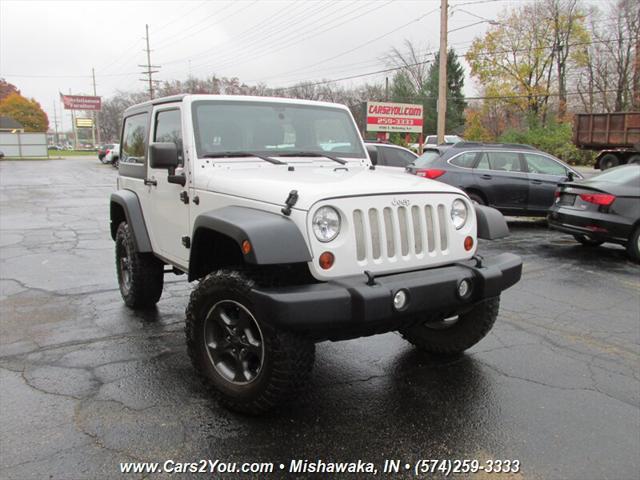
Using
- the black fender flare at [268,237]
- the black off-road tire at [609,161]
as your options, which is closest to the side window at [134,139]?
the black fender flare at [268,237]

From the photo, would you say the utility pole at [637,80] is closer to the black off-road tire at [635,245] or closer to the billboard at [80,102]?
the black off-road tire at [635,245]

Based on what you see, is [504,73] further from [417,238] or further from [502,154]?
[417,238]

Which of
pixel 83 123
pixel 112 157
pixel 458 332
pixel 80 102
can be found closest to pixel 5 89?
pixel 83 123

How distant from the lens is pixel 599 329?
4.99 meters

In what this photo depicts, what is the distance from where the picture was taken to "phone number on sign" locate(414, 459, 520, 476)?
278 centimetres

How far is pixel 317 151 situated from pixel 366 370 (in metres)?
1.80

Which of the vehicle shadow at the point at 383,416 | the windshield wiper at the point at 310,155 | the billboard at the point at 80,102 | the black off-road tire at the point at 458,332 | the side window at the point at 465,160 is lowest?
the vehicle shadow at the point at 383,416

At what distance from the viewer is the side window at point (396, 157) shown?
12.6 m

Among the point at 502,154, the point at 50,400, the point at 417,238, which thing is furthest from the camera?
the point at 502,154

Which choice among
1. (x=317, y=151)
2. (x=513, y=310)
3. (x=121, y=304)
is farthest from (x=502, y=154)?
(x=121, y=304)

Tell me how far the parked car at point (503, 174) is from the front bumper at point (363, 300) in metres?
7.50

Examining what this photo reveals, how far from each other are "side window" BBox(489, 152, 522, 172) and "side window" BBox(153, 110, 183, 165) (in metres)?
7.72

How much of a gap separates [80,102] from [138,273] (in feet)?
282

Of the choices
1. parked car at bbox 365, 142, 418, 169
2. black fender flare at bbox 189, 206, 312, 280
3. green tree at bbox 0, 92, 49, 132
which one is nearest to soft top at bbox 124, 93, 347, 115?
black fender flare at bbox 189, 206, 312, 280
